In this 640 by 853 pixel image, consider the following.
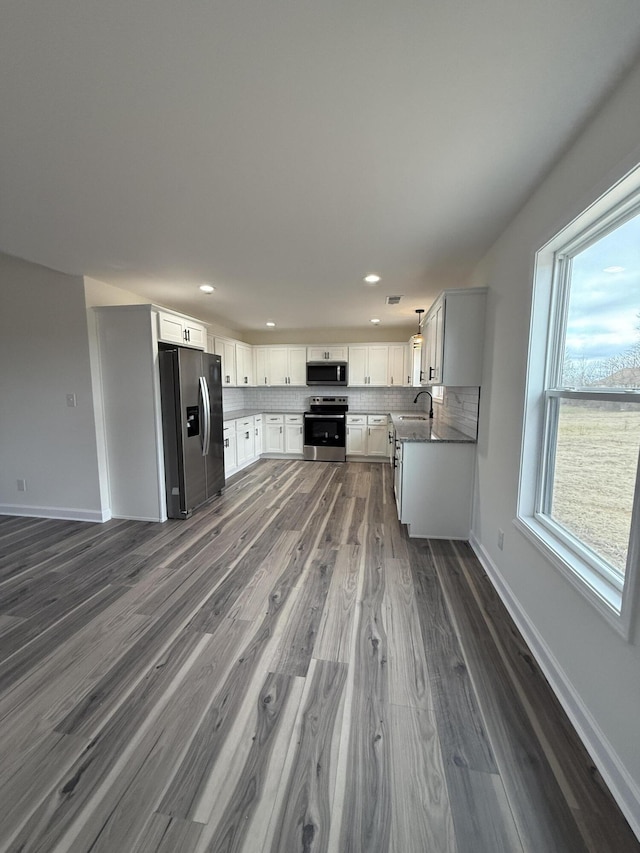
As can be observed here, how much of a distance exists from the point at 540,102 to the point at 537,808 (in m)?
2.51

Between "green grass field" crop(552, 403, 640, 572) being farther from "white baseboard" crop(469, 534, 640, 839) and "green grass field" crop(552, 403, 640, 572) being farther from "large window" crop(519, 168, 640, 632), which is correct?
"white baseboard" crop(469, 534, 640, 839)

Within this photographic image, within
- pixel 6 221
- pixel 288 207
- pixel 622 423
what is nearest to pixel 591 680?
pixel 622 423

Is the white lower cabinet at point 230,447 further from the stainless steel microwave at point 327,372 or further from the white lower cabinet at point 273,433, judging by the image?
the stainless steel microwave at point 327,372

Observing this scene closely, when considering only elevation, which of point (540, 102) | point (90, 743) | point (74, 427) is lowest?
point (90, 743)

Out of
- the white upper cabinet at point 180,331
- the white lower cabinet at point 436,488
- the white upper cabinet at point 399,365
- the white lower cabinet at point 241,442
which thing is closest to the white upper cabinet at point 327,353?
the white upper cabinet at point 399,365

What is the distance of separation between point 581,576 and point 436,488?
162 centimetres

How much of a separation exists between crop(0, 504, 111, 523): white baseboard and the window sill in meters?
3.85

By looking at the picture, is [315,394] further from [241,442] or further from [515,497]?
[515,497]

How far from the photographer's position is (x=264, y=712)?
140 centimetres

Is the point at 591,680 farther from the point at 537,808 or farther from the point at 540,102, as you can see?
the point at 540,102

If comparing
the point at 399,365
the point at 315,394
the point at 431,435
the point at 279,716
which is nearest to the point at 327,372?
the point at 315,394

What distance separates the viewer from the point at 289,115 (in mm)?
1372

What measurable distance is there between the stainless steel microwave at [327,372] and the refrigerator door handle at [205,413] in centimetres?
262

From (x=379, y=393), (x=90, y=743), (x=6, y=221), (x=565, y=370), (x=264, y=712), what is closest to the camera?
(x=90, y=743)
